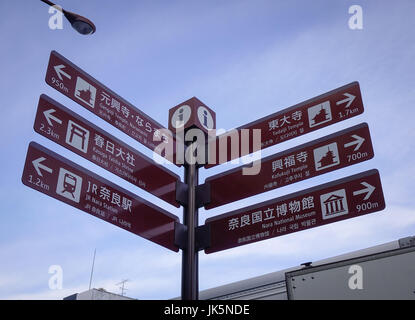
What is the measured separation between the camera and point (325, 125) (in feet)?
22.5

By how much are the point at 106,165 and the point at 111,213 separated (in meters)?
0.70

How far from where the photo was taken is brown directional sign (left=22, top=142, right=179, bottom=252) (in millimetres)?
5504

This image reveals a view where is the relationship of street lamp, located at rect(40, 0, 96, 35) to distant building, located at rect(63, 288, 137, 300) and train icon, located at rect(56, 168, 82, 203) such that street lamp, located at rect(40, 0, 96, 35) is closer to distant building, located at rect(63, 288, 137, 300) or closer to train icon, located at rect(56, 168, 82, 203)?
train icon, located at rect(56, 168, 82, 203)

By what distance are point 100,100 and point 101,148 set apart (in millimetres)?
847

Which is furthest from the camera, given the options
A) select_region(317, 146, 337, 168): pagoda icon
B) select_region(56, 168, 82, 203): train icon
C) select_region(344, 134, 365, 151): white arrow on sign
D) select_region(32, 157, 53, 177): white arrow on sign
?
select_region(317, 146, 337, 168): pagoda icon

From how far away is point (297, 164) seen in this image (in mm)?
6695

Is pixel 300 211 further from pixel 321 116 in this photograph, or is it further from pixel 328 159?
pixel 321 116

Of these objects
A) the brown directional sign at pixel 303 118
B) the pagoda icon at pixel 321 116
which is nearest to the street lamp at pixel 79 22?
the brown directional sign at pixel 303 118

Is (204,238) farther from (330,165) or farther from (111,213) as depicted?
(330,165)

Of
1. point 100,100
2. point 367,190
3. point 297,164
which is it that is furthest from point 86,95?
point 367,190

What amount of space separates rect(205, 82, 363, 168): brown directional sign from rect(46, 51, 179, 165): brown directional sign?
121 cm

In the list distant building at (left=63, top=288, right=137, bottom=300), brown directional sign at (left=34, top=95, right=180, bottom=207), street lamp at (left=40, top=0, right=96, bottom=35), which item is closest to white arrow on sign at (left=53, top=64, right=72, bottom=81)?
brown directional sign at (left=34, top=95, right=180, bottom=207)
